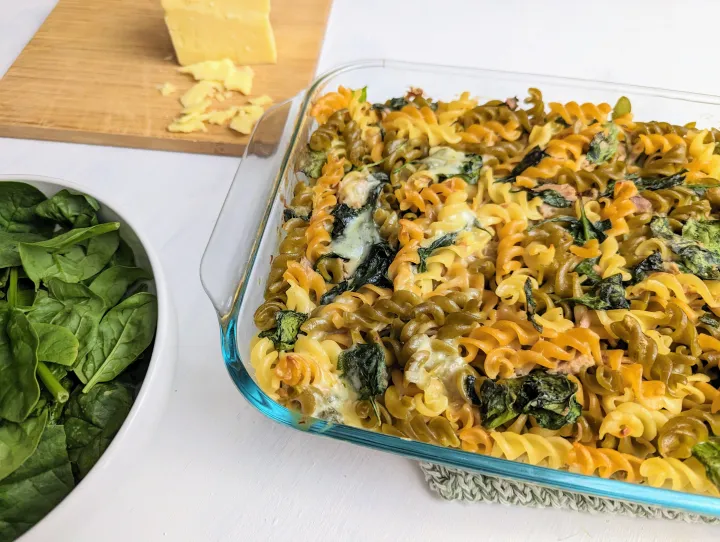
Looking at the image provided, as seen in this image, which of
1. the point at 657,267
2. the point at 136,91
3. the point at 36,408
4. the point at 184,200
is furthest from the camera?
the point at 136,91

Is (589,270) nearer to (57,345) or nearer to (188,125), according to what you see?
(57,345)

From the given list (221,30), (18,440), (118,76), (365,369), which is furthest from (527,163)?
(118,76)

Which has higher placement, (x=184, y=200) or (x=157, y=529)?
(x=184, y=200)

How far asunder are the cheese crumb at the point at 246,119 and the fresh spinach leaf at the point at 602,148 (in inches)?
34.7

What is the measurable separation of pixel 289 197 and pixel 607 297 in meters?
0.71

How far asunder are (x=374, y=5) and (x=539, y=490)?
5.65 feet

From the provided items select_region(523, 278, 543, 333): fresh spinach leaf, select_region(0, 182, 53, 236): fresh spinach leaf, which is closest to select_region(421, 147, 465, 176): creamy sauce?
select_region(523, 278, 543, 333): fresh spinach leaf

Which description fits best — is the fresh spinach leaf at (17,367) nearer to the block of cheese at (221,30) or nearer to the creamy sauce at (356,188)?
the creamy sauce at (356,188)

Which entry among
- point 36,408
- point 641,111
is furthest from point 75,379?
point 641,111

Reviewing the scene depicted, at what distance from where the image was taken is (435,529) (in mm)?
1056

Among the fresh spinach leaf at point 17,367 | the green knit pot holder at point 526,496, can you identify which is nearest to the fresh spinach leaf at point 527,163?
the green knit pot holder at point 526,496

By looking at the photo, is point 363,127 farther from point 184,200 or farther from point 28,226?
point 28,226

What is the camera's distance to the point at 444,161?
1.37 m

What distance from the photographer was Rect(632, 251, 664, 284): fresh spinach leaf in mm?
1168
